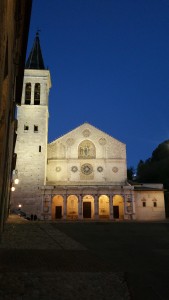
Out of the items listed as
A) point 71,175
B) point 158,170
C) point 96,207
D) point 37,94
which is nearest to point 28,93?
point 37,94

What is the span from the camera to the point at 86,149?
45594 millimetres

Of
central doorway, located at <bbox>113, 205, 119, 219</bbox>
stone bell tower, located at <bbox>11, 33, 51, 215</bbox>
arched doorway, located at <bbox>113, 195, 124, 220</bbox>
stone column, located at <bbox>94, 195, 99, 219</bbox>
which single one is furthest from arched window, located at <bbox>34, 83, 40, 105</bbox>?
central doorway, located at <bbox>113, 205, 119, 219</bbox>

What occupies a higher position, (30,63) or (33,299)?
(30,63)

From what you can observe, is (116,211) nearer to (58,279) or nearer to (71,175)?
(71,175)

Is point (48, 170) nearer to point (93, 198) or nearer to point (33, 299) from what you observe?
point (93, 198)

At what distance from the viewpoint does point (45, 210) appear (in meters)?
40.8

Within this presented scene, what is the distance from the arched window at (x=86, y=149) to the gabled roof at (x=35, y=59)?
1652cm

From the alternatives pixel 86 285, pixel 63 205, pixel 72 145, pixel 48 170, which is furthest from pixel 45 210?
pixel 86 285

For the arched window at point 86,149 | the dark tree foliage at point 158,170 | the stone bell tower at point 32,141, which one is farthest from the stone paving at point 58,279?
the dark tree foliage at point 158,170

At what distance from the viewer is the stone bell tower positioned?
4147cm

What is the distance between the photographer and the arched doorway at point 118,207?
43.1 meters

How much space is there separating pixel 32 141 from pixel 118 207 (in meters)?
17.7

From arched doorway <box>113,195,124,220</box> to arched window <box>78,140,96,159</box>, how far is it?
790cm

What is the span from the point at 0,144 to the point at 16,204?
34694 mm
